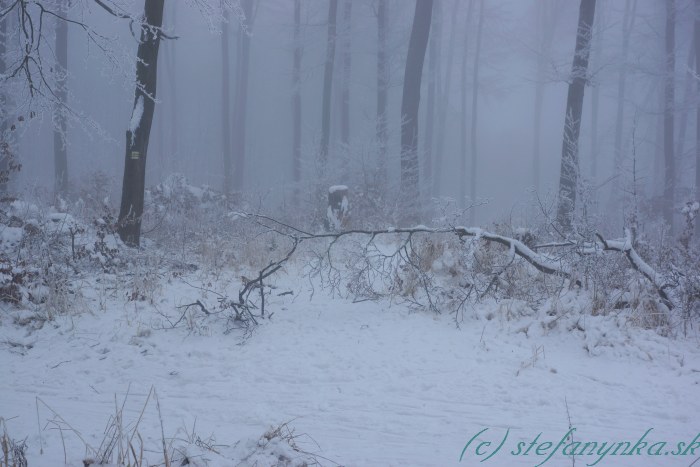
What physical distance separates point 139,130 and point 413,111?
6.67 metres

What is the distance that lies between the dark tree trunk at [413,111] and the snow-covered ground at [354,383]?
581 cm

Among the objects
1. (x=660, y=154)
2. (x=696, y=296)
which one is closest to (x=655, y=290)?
(x=696, y=296)

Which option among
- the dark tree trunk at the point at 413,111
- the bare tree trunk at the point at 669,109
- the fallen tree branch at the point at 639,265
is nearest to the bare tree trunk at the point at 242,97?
the dark tree trunk at the point at 413,111

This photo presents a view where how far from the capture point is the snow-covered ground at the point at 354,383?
245 cm

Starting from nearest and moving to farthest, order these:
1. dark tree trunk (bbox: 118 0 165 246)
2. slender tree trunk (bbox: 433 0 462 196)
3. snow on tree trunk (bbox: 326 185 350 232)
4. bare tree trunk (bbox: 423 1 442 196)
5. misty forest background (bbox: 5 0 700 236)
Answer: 1. dark tree trunk (bbox: 118 0 165 246)
2. misty forest background (bbox: 5 0 700 236)
3. snow on tree trunk (bbox: 326 185 350 232)
4. bare tree trunk (bbox: 423 1 442 196)
5. slender tree trunk (bbox: 433 0 462 196)

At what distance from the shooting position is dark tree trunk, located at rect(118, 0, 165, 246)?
6557 millimetres

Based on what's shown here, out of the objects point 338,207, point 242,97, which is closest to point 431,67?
point 242,97

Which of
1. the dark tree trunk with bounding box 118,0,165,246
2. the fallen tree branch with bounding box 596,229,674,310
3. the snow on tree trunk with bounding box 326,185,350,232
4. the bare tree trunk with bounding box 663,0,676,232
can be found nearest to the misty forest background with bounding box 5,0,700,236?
the bare tree trunk with bounding box 663,0,676,232

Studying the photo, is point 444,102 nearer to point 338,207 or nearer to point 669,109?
point 669,109

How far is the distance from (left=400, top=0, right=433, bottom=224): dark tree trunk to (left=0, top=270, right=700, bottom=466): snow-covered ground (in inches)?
229

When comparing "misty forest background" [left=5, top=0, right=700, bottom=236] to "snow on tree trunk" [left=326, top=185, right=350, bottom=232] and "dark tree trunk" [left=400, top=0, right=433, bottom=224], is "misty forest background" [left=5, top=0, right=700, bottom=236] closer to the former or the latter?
"dark tree trunk" [left=400, top=0, right=433, bottom=224]

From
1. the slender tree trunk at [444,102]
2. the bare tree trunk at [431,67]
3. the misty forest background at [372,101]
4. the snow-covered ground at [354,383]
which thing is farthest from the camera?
the slender tree trunk at [444,102]

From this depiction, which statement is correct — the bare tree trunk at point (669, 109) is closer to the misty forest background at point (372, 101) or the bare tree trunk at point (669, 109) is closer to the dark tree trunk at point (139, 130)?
the misty forest background at point (372, 101)

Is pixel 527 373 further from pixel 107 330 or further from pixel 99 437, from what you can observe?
pixel 107 330
